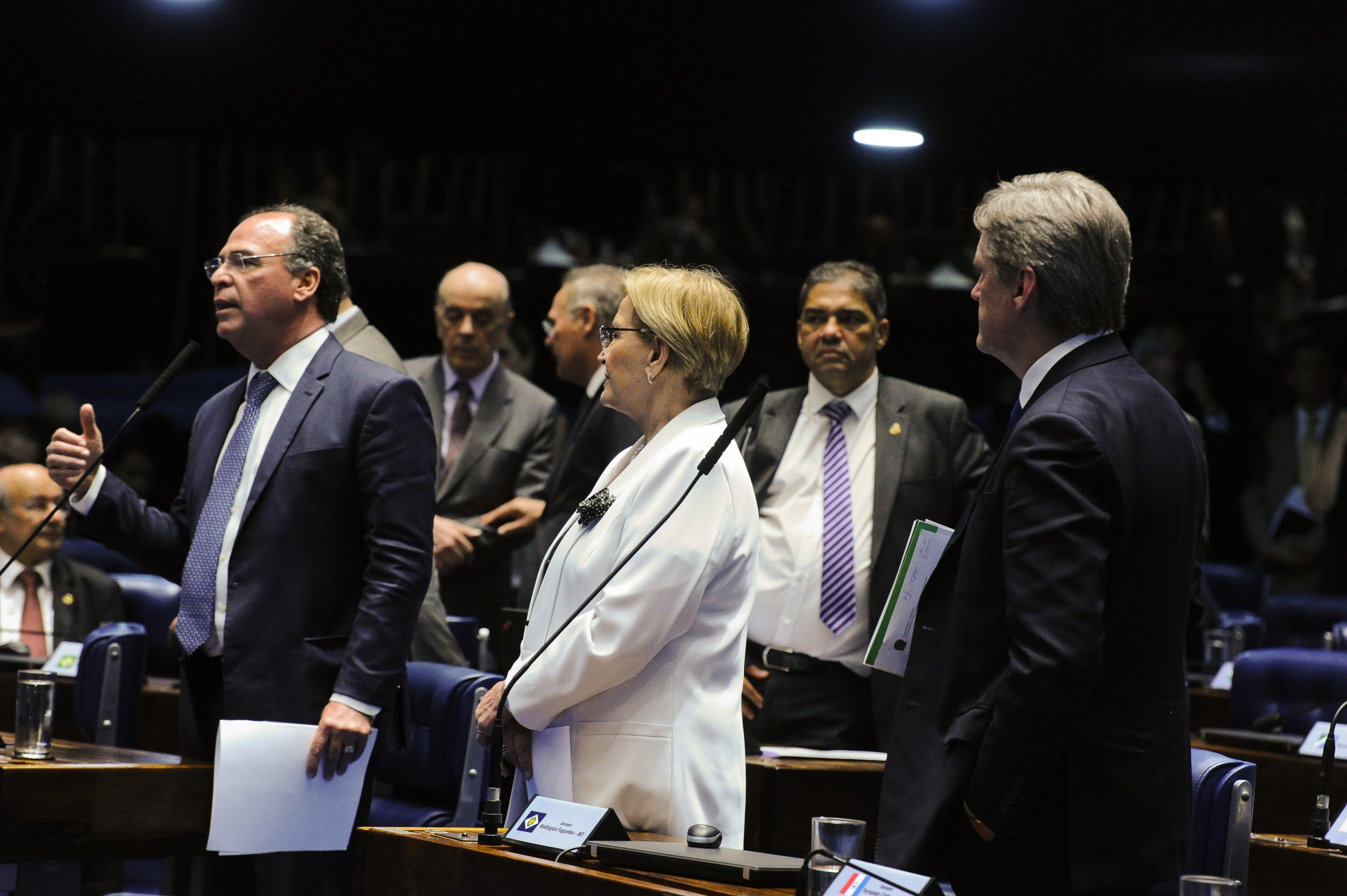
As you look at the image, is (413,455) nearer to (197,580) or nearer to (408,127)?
(197,580)

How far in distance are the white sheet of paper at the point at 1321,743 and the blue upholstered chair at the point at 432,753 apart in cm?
168

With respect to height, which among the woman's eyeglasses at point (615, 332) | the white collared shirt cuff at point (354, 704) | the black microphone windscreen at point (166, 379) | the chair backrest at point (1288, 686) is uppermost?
the woman's eyeglasses at point (615, 332)

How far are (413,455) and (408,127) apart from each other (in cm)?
420

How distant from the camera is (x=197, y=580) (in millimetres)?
2654

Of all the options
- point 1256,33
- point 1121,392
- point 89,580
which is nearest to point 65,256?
point 89,580

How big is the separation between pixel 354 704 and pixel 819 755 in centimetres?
93

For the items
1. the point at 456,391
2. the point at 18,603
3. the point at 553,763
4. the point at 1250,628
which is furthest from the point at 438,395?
the point at 1250,628

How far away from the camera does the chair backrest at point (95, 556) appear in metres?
5.65

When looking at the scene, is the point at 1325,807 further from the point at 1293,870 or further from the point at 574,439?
the point at 574,439

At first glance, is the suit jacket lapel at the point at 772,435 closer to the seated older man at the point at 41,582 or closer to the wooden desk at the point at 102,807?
the wooden desk at the point at 102,807

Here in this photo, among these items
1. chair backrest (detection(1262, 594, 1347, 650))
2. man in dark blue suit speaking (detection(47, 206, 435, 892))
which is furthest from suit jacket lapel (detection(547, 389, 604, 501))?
chair backrest (detection(1262, 594, 1347, 650))

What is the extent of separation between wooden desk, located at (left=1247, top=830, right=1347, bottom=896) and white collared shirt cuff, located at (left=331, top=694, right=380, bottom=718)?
1433mm

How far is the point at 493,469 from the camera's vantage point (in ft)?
13.4

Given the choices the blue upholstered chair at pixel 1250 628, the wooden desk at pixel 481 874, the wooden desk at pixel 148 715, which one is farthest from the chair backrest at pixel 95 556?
the blue upholstered chair at pixel 1250 628
